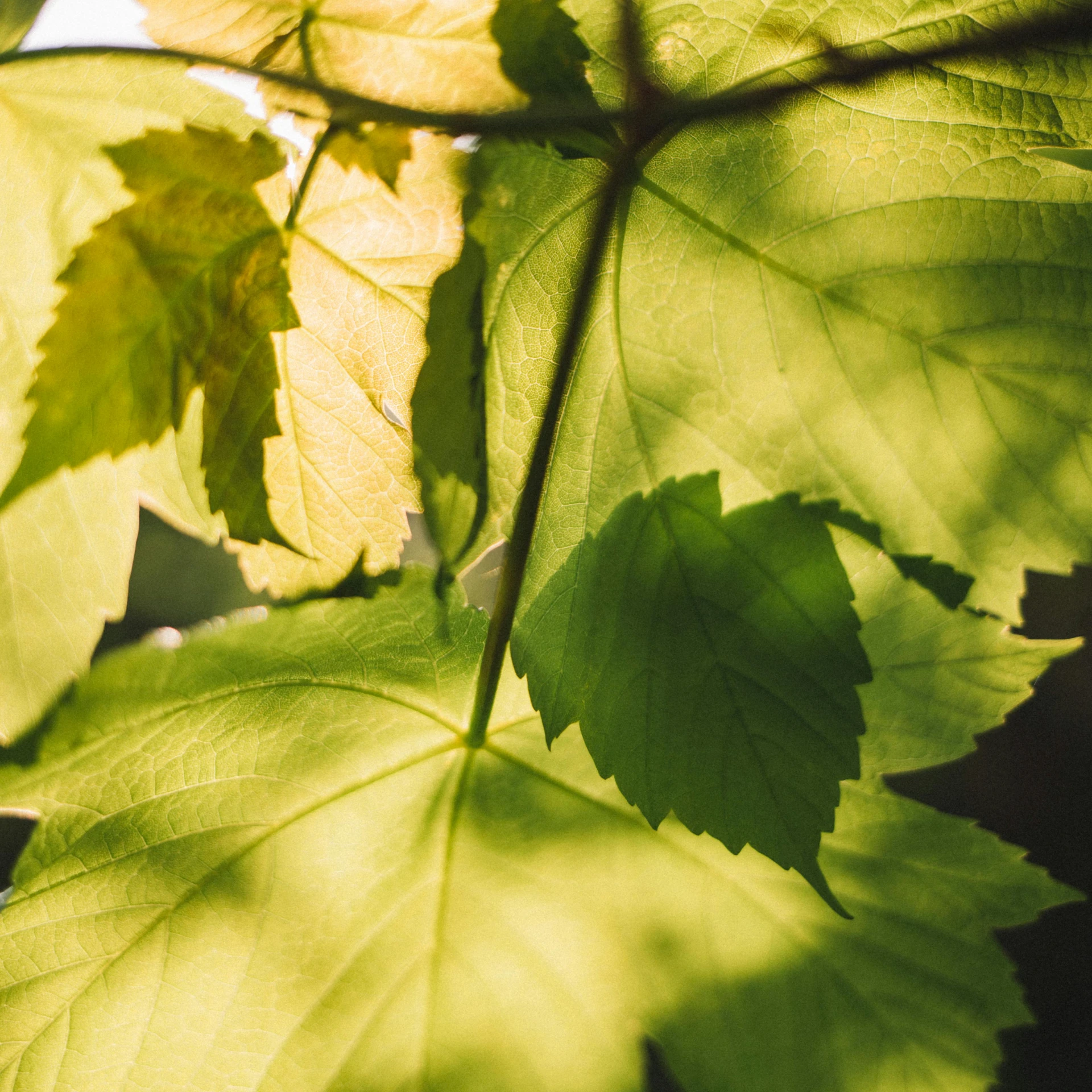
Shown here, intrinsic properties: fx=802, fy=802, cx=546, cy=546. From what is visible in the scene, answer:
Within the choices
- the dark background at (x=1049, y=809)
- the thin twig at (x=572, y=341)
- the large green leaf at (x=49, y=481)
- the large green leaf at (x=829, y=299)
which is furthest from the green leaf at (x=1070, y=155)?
the dark background at (x=1049, y=809)

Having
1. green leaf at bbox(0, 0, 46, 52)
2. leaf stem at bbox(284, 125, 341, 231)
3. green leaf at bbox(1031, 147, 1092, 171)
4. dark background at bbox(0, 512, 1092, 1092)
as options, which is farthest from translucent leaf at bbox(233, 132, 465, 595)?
dark background at bbox(0, 512, 1092, 1092)

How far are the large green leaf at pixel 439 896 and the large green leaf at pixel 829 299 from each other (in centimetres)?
7

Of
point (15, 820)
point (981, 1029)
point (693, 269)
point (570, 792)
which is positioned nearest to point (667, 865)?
point (570, 792)

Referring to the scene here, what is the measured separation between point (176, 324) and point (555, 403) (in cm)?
19

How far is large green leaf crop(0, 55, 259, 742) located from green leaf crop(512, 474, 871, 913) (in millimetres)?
232

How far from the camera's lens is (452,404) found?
1.11 ft

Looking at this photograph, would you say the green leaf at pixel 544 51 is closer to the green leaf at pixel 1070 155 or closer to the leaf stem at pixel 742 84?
the leaf stem at pixel 742 84

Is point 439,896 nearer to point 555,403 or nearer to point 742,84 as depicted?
point 555,403

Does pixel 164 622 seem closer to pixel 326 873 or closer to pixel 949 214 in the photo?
pixel 326 873

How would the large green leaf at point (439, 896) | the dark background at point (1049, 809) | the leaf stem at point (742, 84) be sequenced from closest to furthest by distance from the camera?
the leaf stem at point (742, 84) < the large green leaf at point (439, 896) < the dark background at point (1049, 809)

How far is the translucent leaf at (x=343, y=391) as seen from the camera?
384 mm

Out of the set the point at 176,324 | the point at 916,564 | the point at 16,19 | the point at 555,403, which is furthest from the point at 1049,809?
the point at 16,19

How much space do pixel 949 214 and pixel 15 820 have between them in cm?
334

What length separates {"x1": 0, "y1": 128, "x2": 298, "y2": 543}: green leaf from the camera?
0.37 m
